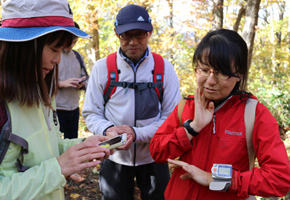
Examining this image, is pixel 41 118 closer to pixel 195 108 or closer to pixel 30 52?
pixel 30 52

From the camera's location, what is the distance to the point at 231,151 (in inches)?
63.3

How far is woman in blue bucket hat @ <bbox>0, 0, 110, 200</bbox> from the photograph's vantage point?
1271 millimetres

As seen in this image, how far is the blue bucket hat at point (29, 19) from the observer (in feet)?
4.17

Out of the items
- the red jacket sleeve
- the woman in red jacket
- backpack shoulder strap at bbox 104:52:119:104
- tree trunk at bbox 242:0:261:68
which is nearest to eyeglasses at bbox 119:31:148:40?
backpack shoulder strap at bbox 104:52:119:104

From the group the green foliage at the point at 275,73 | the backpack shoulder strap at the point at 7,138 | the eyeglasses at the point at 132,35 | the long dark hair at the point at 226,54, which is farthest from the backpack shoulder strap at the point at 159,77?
the green foliage at the point at 275,73

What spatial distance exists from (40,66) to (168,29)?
8.31 metres

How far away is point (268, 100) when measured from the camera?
26.1 ft

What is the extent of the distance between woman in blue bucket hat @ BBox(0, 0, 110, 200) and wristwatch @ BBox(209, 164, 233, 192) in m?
0.76

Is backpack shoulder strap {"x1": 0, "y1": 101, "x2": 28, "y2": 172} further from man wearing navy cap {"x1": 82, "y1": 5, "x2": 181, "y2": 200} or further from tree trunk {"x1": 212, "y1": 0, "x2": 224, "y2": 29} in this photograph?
tree trunk {"x1": 212, "y1": 0, "x2": 224, "y2": 29}

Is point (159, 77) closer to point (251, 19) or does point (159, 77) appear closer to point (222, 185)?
point (222, 185)

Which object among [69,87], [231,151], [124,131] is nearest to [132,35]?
[124,131]

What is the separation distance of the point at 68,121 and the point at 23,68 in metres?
3.19

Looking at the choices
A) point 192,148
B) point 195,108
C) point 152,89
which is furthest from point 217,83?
point 152,89

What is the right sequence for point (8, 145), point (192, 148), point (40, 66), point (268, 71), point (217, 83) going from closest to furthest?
point (8, 145)
point (40, 66)
point (217, 83)
point (192, 148)
point (268, 71)
